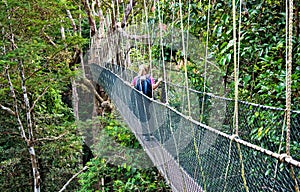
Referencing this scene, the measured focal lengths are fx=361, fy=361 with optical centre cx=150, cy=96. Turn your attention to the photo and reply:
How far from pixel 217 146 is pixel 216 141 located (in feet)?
0.07

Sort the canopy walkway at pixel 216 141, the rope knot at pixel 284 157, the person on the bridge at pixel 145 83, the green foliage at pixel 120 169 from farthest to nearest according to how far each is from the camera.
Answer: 1. the green foliage at pixel 120 169
2. the person on the bridge at pixel 145 83
3. the canopy walkway at pixel 216 141
4. the rope knot at pixel 284 157

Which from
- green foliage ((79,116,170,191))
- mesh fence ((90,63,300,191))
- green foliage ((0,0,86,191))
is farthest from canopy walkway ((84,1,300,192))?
green foliage ((0,0,86,191))

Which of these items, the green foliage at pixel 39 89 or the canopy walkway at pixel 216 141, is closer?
the canopy walkway at pixel 216 141

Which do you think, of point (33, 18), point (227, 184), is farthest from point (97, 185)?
point (227, 184)

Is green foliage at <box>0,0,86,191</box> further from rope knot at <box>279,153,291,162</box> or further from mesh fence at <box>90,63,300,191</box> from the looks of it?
rope knot at <box>279,153,291,162</box>

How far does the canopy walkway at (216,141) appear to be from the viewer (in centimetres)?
114

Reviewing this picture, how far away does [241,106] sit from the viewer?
169 cm

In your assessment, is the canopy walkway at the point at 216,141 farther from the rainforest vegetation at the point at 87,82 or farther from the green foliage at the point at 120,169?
the green foliage at the point at 120,169

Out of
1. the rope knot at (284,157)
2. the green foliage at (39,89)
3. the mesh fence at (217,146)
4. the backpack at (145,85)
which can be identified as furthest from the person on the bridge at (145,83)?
the rope knot at (284,157)

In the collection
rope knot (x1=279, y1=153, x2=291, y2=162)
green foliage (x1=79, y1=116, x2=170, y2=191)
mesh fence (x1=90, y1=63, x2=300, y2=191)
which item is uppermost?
rope knot (x1=279, y1=153, x2=291, y2=162)

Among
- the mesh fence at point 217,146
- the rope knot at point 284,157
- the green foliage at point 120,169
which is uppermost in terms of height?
the rope knot at point 284,157

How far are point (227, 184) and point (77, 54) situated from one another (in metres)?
6.03

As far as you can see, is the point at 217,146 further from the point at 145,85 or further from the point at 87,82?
the point at 87,82

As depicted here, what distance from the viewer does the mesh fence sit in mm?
1143
